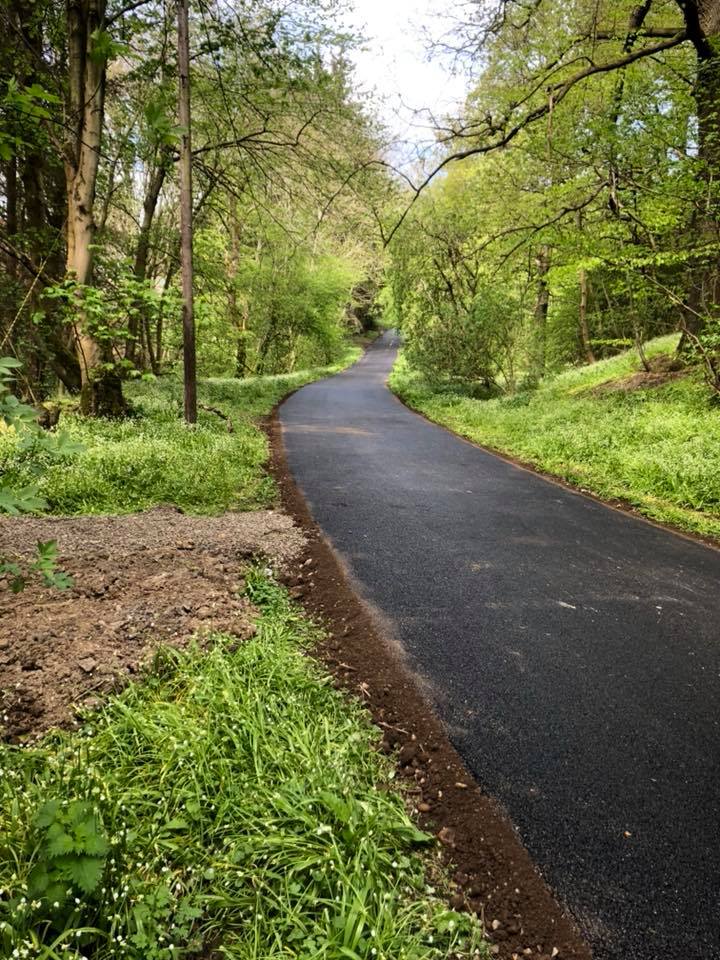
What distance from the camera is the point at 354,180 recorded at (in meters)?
9.97

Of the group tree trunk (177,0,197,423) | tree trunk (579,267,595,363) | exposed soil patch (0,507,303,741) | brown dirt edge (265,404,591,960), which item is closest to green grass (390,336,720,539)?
tree trunk (579,267,595,363)

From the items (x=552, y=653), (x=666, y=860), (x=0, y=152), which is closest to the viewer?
(x=0, y=152)

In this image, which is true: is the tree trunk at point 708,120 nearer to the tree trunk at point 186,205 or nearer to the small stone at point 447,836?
the tree trunk at point 186,205

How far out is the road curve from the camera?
6.07 ft

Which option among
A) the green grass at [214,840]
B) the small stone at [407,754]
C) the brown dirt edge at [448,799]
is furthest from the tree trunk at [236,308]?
the small stone at [407,754]

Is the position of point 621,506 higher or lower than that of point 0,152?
lower

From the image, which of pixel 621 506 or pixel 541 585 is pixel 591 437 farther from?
pixel 541 585

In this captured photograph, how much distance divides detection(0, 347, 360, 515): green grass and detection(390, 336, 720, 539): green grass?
461cm

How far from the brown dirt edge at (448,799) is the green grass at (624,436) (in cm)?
428

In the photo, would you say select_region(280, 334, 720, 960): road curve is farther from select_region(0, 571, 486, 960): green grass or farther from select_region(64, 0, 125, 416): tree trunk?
select_region(64, 0, 125, 416): tree trunk

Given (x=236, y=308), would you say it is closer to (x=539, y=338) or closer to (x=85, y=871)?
(x=539, y=338)

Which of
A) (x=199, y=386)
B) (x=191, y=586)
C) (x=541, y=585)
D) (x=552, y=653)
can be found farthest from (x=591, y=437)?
(x=199, y=386)

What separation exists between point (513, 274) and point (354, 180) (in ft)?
22.3

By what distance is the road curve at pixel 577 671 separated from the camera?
1.85 meters
